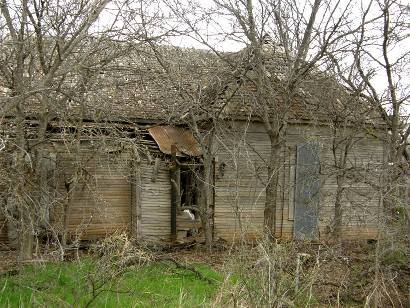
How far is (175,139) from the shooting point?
45.3 feet

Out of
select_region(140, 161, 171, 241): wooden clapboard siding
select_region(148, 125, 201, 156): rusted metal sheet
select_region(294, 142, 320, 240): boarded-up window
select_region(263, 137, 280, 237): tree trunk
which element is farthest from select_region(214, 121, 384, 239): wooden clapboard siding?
select_region(263, 137, 280, 237): tree trunk

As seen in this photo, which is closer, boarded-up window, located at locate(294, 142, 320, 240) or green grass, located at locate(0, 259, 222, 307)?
green grass, located at locate(0, 259, 222, 307)

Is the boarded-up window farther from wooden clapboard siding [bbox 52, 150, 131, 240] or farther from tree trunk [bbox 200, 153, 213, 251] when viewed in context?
wooden clapboard siding [bbox 52, 150, 131, 240]

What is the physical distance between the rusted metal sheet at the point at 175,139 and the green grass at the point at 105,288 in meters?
4.06

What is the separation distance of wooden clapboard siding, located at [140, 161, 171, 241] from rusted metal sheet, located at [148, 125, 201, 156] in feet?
1.61

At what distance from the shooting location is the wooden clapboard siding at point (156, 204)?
1358 cm

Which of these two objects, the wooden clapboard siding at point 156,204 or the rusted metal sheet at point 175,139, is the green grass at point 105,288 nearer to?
the wooden clapboard siding at point 156,204

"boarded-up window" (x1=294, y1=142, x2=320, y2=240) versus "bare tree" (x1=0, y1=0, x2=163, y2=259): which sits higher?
"bare tree" (x1=0, y1=0, x2=163, y2=259)

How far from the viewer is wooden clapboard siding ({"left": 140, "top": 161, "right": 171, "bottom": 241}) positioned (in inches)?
535

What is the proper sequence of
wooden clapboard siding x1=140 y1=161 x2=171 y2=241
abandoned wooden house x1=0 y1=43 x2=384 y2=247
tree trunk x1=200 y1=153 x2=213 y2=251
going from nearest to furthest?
1. abandoned wooden house x1=0 y1=43 x2=384 y2=247
2. tree trunk x1=200 y1=153 x2=213 y2=251
3. wooden clapboard siding x1=140 y1=161 x2=171 y2=241

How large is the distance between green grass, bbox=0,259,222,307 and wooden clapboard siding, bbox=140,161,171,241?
3.91 m

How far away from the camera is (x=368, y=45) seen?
37.6 feet

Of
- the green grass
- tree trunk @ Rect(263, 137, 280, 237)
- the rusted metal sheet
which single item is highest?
the rusted metal sheet

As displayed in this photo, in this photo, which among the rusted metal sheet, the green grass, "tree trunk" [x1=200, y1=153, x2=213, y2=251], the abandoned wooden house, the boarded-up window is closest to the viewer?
the green grass
